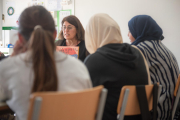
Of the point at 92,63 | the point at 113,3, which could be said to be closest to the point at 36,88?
the point at 92,63

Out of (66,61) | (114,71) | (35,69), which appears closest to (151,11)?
(114,71)

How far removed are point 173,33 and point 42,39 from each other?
305 centimetres

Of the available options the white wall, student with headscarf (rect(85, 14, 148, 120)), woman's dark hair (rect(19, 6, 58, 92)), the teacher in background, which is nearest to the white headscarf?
student with headscarf (rect(85, 14, 148, 120))

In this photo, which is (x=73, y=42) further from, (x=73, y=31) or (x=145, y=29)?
(x=145, y=29)

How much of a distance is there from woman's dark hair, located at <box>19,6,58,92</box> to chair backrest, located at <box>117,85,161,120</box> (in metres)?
0.43

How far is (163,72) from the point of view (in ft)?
4.70

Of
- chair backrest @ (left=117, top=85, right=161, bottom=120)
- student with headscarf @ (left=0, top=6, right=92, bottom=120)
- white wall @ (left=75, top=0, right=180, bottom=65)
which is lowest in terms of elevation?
chair backrest @ (left=117, top=85, right=161, bottom=120)

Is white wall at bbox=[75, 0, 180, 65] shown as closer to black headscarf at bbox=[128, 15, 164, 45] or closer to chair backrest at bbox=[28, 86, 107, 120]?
black headscarf at bbox=[128, 15, 164, 45]

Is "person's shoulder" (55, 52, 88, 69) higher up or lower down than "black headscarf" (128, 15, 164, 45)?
lower down

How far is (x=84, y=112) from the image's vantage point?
77cm

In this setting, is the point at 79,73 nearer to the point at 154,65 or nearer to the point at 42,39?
the point at 42,39

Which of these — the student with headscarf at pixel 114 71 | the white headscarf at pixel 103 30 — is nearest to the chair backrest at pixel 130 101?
the student with headscarf at pixel 114 71

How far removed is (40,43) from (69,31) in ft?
5.46

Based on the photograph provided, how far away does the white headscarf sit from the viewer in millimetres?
1360
